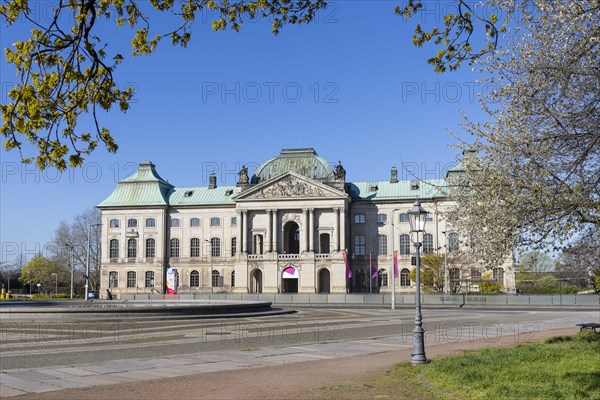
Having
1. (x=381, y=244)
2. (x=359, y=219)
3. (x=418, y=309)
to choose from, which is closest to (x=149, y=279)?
(x=359, y=219)

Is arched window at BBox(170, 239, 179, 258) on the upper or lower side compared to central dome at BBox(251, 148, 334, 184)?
lower

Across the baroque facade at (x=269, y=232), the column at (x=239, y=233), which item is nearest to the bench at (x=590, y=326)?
the baroque facade at (x=269, y=232)

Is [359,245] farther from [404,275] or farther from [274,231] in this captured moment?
[274,231]

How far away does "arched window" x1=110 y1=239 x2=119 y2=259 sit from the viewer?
11393 cm

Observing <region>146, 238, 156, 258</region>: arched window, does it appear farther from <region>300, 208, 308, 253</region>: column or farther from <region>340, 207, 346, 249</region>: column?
<region>340, 207, 346, 249</region>: column

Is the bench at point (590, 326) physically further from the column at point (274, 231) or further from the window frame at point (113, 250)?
the window frame at point (113, 250)

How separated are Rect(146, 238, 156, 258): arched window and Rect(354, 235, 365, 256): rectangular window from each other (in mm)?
34973

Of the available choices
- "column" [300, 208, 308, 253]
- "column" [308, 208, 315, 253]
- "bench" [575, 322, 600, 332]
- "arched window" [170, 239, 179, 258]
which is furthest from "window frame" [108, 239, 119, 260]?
"bench" [575, 322, 600, 332]

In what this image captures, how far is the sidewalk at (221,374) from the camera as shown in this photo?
1321cm

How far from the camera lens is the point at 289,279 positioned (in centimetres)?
10375

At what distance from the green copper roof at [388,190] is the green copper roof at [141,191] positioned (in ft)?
110

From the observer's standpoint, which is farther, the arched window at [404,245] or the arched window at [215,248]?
the arched window at [215,248]

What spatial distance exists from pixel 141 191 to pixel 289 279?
32.6 m

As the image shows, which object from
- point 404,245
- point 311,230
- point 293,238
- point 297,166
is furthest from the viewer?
point 293,238
